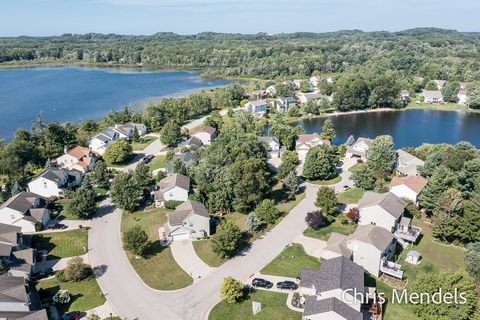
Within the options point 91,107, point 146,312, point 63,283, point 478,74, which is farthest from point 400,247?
point 478,74

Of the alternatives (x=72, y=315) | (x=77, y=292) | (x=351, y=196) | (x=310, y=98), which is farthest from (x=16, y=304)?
(x=310, y=98)

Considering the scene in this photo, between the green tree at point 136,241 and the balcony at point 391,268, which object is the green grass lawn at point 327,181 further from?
the green tree at point 136,241

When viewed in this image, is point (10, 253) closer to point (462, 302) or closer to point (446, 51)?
point (462, 302)

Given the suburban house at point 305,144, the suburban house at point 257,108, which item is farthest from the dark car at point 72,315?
the suburban house at point 257,108

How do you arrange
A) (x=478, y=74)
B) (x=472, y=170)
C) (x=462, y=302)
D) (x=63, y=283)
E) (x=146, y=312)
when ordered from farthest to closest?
(x=478, y=74), (x=472, y=170), (x=63, y=283), (x=146, y=312), (x=462, y=302)

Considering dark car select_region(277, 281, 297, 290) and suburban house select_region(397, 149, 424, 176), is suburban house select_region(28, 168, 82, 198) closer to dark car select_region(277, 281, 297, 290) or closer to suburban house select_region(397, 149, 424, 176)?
dark car select_region(277, 281, 297, 290)

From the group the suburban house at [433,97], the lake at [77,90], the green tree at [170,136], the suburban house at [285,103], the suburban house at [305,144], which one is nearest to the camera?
the suburban house at [305,144]
